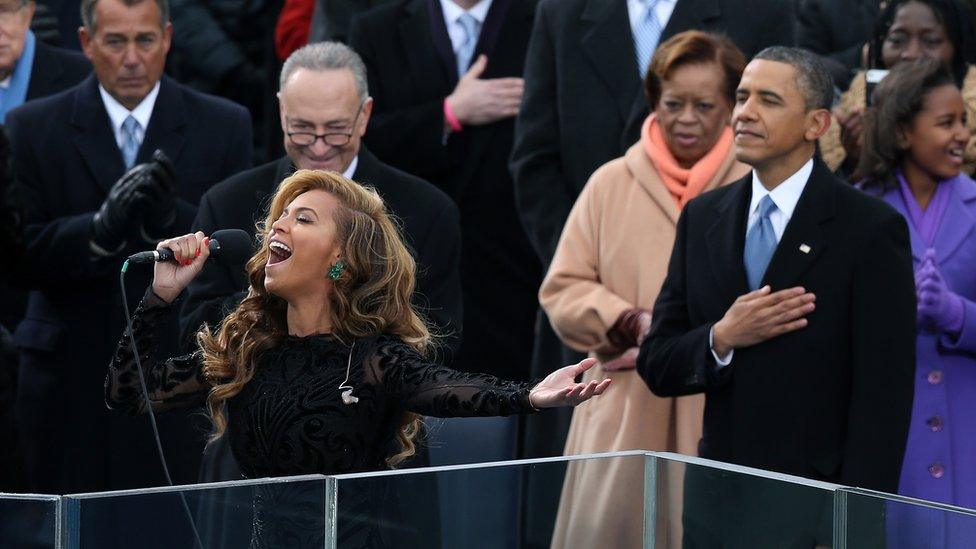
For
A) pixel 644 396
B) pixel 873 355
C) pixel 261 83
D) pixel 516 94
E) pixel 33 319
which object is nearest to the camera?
pixel 873 355

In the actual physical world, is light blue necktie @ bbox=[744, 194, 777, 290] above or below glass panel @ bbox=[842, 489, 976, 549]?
above

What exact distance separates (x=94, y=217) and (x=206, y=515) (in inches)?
101

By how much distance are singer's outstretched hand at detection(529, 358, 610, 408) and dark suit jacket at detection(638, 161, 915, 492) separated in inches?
47.6

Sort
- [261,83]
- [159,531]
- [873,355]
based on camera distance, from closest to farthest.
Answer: [159,531], [873,355], [261,83]

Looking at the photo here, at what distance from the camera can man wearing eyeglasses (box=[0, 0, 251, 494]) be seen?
5.88 metres

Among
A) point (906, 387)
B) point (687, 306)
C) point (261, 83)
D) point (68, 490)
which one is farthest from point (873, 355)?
point (261, 83)

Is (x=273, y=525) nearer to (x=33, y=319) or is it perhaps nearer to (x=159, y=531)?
(x=159, y=531)

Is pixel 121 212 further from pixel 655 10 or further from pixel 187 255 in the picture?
pixel 655 10

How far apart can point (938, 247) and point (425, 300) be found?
5.14ft

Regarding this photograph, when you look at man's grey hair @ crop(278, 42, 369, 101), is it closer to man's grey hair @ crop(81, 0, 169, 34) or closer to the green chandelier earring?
man's grey hair @ crop(81, 0, 169, 34)

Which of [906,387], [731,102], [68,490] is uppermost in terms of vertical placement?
[731,102]

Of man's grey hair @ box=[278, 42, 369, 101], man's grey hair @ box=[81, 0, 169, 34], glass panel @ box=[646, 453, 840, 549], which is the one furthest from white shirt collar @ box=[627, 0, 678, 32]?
glass panel @ box=[646, 453, 840, 549]

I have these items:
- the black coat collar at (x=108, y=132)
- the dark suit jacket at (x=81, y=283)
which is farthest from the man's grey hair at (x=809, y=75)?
the black coat collar at (x=108, y=132)

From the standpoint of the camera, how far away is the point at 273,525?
3379mm
